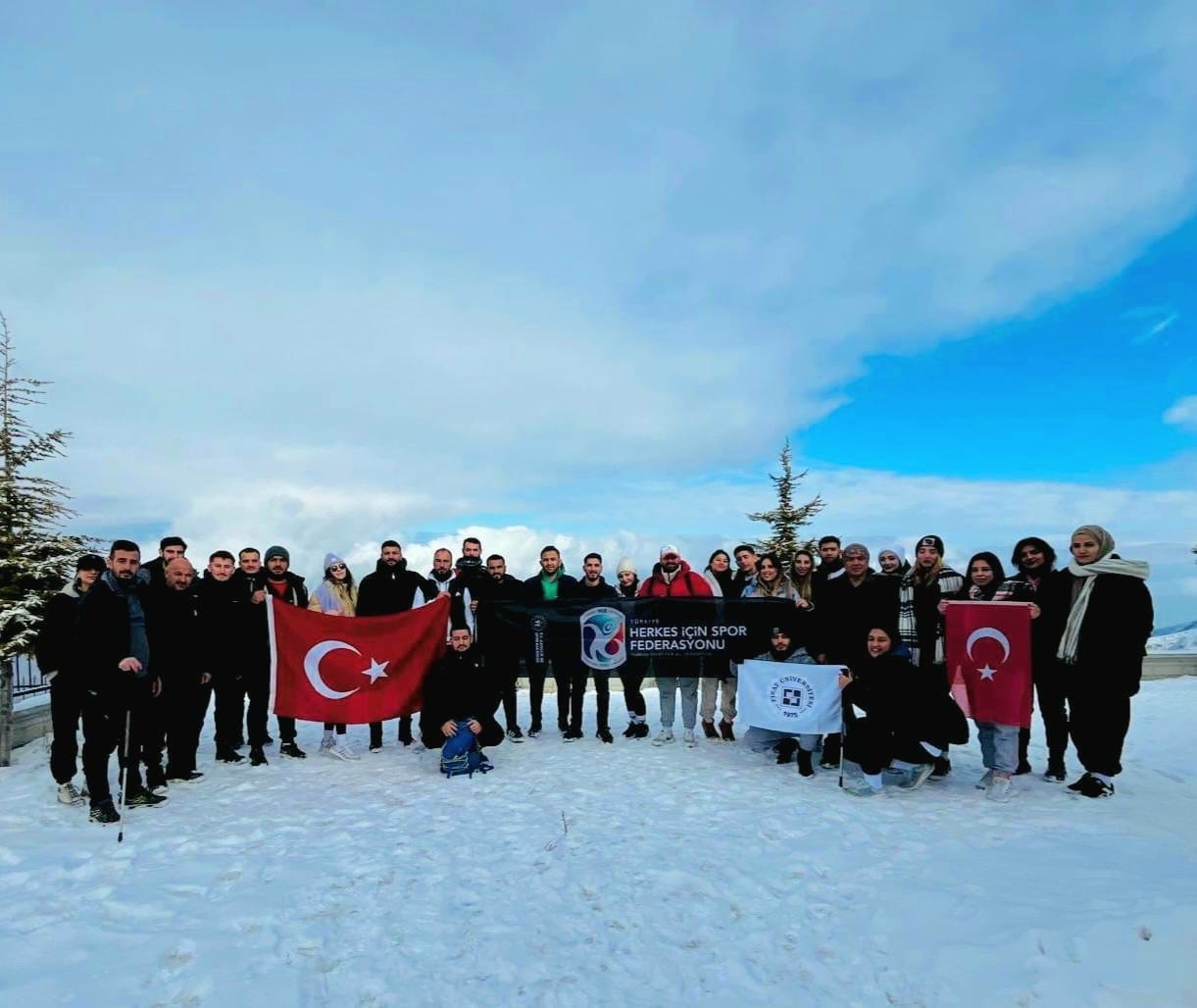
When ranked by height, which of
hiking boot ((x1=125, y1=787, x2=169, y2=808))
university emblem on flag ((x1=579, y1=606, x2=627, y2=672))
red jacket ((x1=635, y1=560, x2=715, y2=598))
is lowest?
hiking boot ((x1=125, y1=787, x2=169, y2=808))

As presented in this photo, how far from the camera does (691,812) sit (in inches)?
255

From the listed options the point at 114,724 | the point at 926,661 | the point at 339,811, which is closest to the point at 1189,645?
the point at 926,661

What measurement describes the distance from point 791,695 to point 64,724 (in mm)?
7222

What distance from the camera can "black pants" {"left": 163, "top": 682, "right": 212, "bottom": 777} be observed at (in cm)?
718

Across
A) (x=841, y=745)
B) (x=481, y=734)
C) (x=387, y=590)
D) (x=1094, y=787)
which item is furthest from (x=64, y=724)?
(x=1094, y=787)

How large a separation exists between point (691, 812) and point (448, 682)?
3160 mm

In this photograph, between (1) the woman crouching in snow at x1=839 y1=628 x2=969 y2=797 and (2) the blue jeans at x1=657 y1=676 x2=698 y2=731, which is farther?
(2) the blue jeans at x1=657 y1=676 x2=698 y2=731

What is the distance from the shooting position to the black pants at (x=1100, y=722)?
679 centimetres

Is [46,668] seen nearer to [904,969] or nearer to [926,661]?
[904,969]

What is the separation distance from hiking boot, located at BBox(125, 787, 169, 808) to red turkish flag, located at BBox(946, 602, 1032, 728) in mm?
7892

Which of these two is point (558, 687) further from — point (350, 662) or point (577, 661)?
point (350, 662)

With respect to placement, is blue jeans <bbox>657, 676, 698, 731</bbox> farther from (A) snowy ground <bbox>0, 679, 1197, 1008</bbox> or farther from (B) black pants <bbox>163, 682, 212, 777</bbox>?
(B) black pants <bbox>163, 682, 212, 777</bbox>

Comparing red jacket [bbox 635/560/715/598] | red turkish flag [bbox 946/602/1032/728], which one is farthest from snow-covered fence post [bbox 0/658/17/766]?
red turkish flag [bbox 946/602/1032/728]

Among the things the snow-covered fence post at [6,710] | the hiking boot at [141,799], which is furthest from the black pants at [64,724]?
the snow-covered fence post at [6,710]
